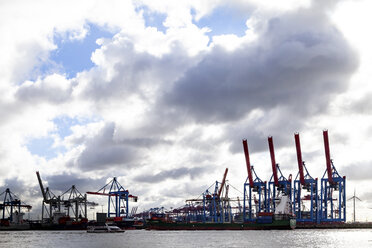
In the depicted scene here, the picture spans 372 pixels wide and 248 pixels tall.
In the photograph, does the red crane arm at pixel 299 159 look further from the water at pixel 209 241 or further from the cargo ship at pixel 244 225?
the water at pixel 209 241

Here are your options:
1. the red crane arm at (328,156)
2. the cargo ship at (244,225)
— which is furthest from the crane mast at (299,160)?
the cargo ship at (244,225)

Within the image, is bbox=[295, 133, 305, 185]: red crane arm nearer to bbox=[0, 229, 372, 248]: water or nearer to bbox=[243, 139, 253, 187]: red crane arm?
bbox=[243, 139, 253, 187]: red crane arm

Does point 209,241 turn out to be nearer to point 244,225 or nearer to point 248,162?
point 244,225

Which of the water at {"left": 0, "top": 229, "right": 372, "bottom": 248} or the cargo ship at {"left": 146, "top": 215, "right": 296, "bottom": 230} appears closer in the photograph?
the water at {"left": 0, "top": 229, "right": 372, "bottom": 248}

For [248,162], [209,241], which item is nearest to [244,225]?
[248,162]

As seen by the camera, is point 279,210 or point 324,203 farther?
point 324,203

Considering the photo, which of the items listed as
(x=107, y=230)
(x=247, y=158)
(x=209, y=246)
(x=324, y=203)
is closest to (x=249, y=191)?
(x=247, y=158)

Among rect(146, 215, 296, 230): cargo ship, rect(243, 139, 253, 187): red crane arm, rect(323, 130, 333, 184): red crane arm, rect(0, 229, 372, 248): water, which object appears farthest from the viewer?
rect(243, 139, 253, 187): red crane arm

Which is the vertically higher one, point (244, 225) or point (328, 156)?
point (328, 156)

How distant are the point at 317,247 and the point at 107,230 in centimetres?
9218

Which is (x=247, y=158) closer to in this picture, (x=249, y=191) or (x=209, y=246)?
(x=249, y=191)

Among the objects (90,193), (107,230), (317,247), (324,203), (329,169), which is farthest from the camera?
(90,193)

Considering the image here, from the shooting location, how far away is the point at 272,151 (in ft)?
585

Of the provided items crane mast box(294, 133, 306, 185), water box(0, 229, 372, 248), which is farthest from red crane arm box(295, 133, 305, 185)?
water box(0, 229, 372, 248)
